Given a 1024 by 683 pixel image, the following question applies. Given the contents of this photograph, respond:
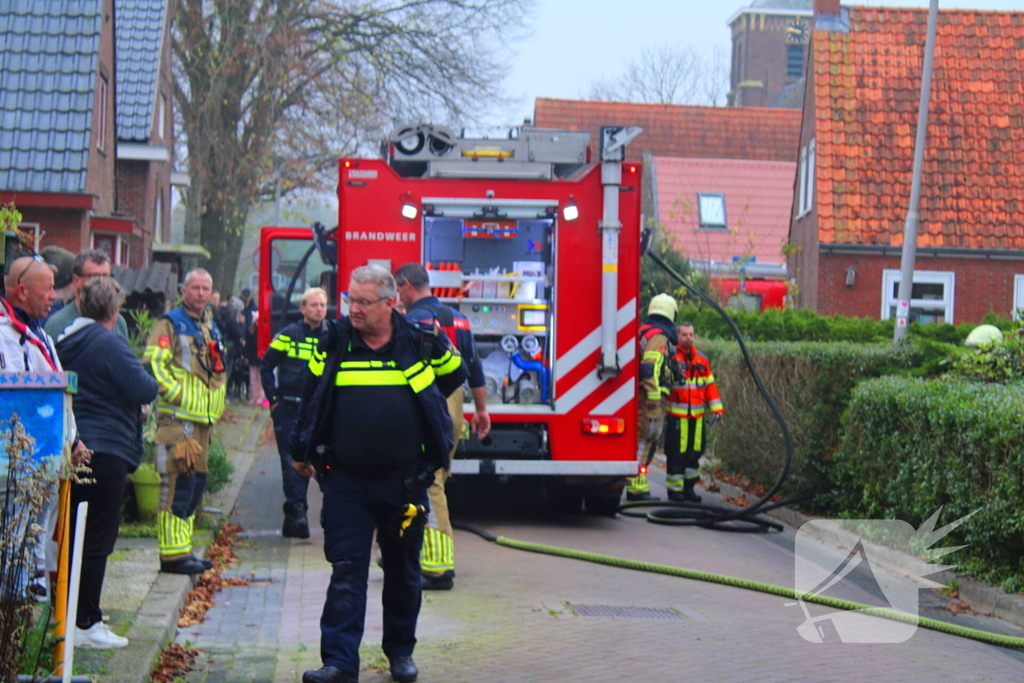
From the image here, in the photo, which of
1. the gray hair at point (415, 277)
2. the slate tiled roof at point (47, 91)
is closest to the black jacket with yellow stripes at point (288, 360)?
the gray hair at point (415, 277)

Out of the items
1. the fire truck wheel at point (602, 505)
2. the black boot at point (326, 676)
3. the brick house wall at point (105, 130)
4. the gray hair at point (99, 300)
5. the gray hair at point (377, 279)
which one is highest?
the brick house wall at point (105, 130)

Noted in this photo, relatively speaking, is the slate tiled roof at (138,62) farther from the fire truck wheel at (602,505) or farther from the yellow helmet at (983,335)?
the yellow helmet at (983,335)

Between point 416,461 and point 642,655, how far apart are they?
170cm

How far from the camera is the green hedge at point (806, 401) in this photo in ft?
37.0

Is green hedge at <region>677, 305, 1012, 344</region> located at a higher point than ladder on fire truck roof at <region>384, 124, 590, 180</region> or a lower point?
lower

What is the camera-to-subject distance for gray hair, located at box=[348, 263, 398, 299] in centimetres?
545

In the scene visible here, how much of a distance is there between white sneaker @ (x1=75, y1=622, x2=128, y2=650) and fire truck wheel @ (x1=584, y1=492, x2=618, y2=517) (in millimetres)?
5935

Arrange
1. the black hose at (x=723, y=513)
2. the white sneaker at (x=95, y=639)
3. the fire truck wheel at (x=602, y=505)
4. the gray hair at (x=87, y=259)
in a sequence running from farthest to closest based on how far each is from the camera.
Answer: the fire truck wheel at (x=602, y=505), the black hose at (x=723, y=513), the gray hair at (x=87, y=259), the white sneaker at (x=95, y=639)

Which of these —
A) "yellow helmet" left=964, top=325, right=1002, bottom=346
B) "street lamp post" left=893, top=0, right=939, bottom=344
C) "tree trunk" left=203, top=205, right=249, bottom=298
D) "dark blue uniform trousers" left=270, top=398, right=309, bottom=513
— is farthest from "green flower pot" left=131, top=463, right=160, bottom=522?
"tree trunk" left=203, top=205, right=249, bottom=298

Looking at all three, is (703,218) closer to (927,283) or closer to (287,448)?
(927,283)

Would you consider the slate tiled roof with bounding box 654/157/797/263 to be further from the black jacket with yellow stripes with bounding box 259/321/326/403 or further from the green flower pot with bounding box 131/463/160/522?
the green flower pot with bounding box 131/463/160/522

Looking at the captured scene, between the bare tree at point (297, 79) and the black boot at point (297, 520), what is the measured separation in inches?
706

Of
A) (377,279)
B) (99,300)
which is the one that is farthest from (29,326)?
(377,279)

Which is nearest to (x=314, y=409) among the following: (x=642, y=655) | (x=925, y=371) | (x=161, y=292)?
(x=642, y=655)
